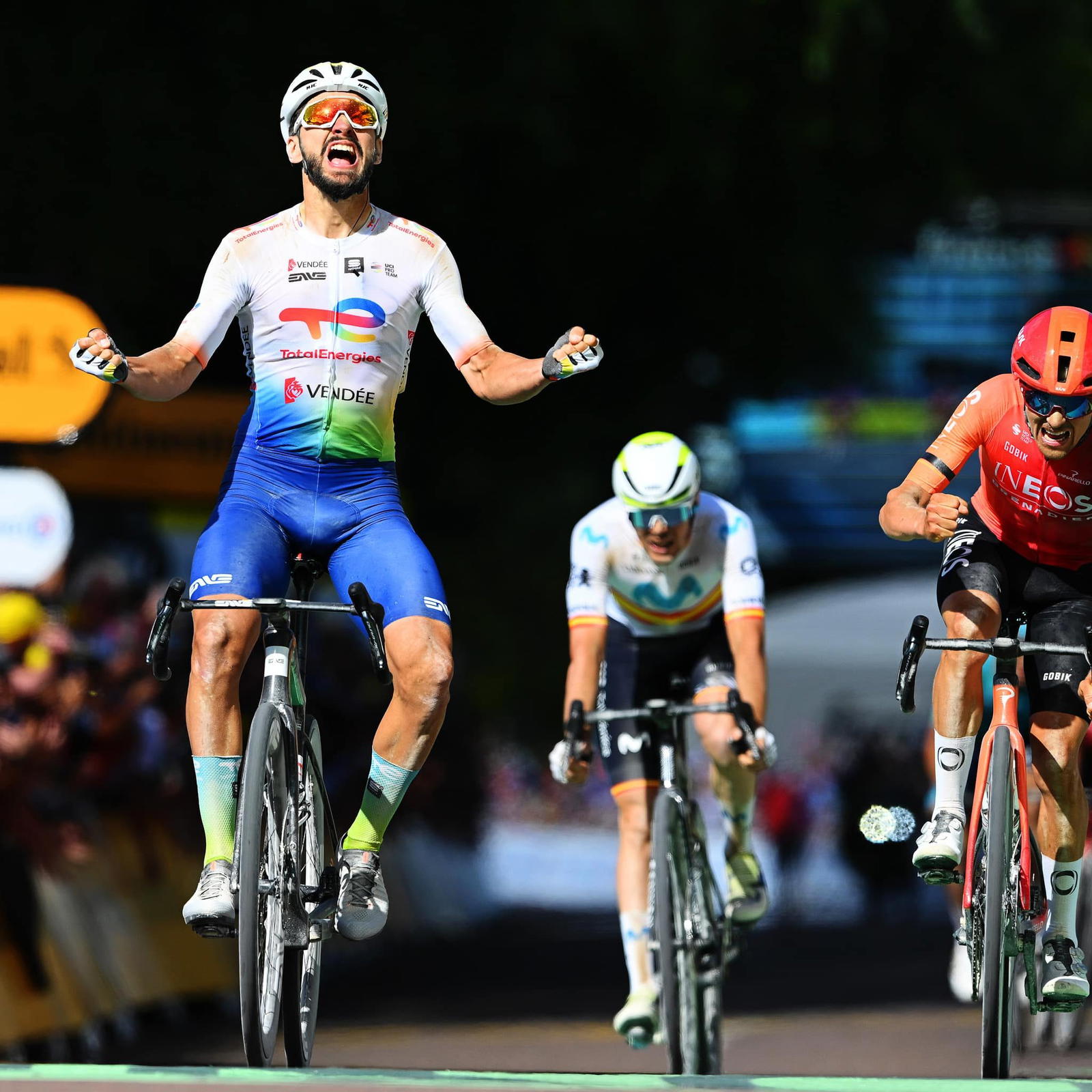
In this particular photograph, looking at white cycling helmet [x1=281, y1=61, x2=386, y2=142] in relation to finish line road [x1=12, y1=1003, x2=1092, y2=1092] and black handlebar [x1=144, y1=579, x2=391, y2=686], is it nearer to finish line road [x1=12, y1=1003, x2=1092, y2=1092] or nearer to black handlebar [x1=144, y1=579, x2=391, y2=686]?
black handlebar [x1=144, y1=579, x2=391, y2=686]

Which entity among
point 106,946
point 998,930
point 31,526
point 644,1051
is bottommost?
point 644,1051

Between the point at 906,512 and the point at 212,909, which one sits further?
the point at 906,512

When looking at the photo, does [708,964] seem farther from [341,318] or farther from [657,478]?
[341,318]

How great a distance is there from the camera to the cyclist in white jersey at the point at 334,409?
7656 mm

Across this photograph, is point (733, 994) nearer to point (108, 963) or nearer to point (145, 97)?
point (108, 963)

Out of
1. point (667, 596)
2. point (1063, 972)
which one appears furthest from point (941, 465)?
point (667, 596)

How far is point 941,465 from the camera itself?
26.9ft

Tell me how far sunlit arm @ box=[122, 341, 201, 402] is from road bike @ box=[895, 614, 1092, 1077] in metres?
2.45

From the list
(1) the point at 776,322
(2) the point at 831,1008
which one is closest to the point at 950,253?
Answer: (1) the point at 776,322

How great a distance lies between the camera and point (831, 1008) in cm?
1669

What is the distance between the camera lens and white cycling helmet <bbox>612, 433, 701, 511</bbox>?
1023cm

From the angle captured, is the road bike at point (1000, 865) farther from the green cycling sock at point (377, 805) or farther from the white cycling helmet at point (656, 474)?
the white cycling helmet at point (656, 474)

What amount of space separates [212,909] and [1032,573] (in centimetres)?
298

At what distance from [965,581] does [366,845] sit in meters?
2.18
